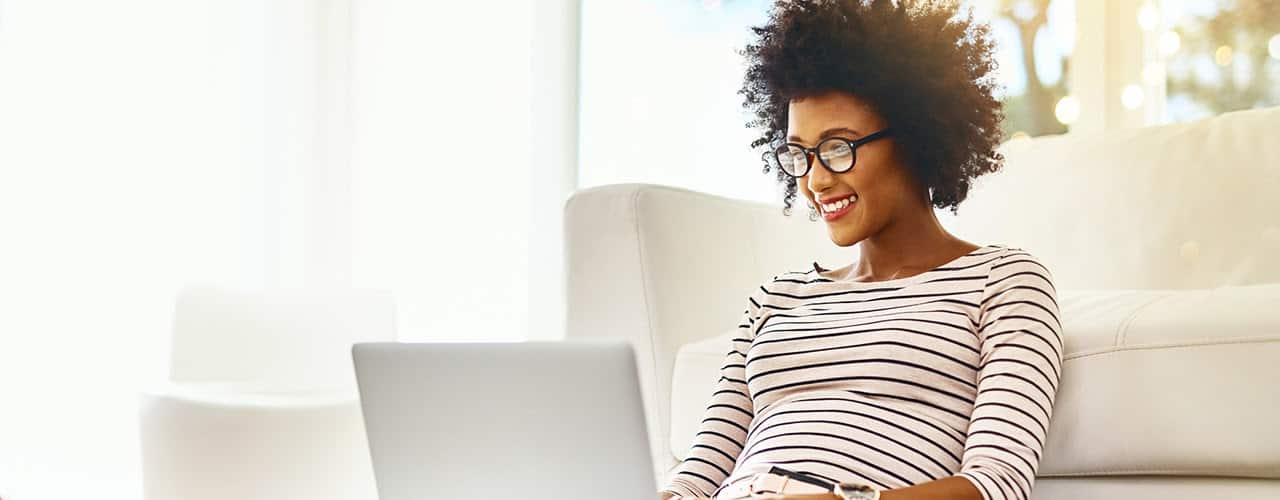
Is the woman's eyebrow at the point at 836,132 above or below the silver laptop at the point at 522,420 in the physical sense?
above

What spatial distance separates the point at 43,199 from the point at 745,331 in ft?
8.47

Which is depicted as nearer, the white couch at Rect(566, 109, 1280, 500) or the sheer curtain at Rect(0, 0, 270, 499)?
the white couch at Rect(566, 109, 1280, 500)

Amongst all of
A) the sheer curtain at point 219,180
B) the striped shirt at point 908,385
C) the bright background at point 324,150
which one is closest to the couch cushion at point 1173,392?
the striped shirt at point 908,385

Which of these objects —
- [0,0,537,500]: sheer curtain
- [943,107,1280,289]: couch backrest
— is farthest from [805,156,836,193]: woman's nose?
[0,0,537,500]: sheer curtain

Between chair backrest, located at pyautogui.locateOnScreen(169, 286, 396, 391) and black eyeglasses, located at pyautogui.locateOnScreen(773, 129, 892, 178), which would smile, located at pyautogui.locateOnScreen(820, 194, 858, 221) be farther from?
chair backrest, located at pyautogui.locateOnScreen(169, 286, 396, 391)

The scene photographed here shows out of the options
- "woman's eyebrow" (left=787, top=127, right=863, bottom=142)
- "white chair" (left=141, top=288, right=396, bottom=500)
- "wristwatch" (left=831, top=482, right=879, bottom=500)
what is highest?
"woman's eyebrow" (left=787, top=127, right=863, bottom=142)

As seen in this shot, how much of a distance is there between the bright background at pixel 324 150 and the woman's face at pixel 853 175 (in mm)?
1604

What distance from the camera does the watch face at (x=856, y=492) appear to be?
35.3 inches

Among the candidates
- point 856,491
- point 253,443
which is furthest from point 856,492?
point 253,443

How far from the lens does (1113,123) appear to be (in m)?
2.56

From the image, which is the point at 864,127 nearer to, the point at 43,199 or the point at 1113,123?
the point at 1113,123

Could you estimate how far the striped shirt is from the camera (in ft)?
3.14

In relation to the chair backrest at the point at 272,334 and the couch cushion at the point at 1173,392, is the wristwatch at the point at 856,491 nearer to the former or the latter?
the couch cushion at the point at 1173,392

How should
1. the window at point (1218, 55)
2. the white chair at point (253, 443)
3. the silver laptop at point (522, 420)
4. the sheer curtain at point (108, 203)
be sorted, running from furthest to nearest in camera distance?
the sheer curtain at point (108, 203), the window at point (1218, 55), the white chair at point (253, 443), the silver laptop at point (522, 420)
